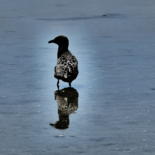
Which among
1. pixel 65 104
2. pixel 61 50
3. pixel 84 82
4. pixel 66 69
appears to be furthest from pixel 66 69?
pixel 65 104

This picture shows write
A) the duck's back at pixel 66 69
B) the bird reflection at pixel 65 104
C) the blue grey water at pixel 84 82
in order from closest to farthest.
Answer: the blue grey water at pixel 84 82, the bird reflection at pixel 65 104, the duck's back at pixel 66 69

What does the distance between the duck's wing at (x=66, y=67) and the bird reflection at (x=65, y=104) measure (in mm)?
259

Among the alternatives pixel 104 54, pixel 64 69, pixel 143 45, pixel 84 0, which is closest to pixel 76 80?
pixel 64 69

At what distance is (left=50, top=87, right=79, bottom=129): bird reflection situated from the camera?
32.5 ft

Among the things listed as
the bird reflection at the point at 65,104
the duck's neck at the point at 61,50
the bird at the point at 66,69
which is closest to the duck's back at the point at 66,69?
the bird at the point at 66,69

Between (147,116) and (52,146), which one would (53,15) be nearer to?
(147,116)

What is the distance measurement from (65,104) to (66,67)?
188 centimetres

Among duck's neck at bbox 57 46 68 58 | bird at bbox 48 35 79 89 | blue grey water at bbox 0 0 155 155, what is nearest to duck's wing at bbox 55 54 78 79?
bird at bbox 48 35 79 89

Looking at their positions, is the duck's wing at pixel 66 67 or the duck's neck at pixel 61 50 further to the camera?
the duck's neck at pixel 61 50

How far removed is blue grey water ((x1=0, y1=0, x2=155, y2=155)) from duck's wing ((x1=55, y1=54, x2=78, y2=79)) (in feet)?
0.84

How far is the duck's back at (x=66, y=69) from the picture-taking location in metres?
12.9

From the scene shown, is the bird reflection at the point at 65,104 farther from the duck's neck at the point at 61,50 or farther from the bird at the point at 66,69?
the duck's neck at the point at 61,50

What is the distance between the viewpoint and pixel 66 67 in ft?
43.1

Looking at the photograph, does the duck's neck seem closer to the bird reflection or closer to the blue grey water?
the blue grey water
